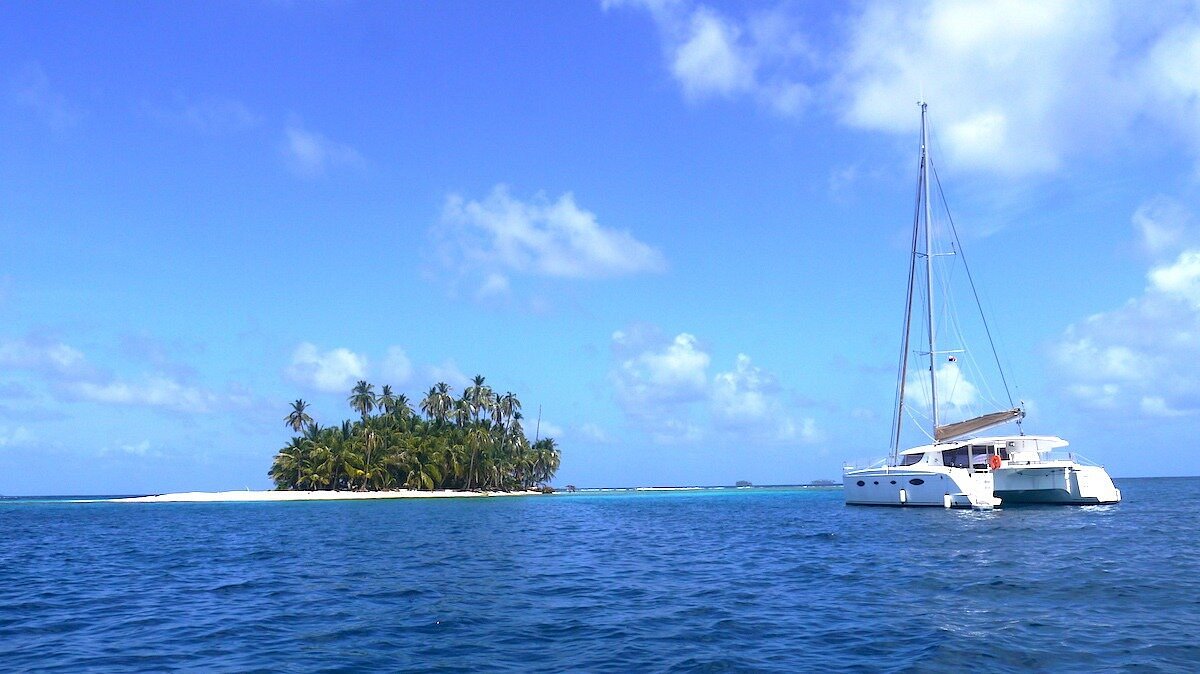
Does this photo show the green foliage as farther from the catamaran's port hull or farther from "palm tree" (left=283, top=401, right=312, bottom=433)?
the catamaran's port hull

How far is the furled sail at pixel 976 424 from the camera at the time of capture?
57875 millimetres

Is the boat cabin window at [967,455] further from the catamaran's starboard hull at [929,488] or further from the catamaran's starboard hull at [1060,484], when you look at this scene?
the catamaran's starboard hull at [929,488]

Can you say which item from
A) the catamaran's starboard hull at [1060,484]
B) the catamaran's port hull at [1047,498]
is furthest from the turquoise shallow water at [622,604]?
the catamaran's port hull at [1047,498]

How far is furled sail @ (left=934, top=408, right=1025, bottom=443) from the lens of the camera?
2279 inches

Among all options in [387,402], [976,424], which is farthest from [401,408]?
[976,424]

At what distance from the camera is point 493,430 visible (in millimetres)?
131000

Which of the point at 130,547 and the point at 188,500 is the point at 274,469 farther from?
the point at 130,547

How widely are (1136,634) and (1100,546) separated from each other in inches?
678

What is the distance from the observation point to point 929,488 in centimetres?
5378

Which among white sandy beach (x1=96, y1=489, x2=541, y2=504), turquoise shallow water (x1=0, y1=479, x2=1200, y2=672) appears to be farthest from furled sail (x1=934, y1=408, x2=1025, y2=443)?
white sandy beach (x1=96, y1=489, x2=541, y2=504)

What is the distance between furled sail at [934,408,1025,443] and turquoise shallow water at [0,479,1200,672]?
2143 centimetres

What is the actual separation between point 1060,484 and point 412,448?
81.9m

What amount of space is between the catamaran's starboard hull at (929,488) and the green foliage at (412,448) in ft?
232

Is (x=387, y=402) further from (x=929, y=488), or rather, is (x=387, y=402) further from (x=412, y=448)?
(x=929, y=488)
